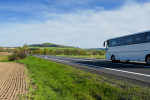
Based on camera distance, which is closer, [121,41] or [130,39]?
[130,39]

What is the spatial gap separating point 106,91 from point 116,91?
42cm

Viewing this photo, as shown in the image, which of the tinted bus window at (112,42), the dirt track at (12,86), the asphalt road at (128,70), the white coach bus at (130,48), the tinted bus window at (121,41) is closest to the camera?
the dirt track at (12,86)

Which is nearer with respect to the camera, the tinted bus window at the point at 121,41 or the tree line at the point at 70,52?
the tinted bus window at the point at 121,41

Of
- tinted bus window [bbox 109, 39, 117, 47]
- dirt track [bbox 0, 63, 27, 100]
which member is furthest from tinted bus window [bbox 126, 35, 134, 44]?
dirt track [bbox 0, 63, 27, 100]

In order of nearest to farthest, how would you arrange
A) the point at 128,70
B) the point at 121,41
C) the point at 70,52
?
the point at 128,70 < the point at 121,41 < the point at 70,52

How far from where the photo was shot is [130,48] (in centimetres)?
1617

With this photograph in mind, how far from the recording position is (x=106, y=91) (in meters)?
5.55

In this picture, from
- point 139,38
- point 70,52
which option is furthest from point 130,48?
point 70,52

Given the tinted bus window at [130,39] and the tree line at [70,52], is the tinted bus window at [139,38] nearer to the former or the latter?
the tinted bus window at [130,39]

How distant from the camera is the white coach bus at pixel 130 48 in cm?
1389

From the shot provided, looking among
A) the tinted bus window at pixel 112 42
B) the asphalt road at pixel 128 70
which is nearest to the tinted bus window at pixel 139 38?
the asphalt road at pixel 128 70

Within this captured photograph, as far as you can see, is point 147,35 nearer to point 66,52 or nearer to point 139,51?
point 139,51

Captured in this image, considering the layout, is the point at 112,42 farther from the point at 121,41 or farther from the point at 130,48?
the point at 130,48

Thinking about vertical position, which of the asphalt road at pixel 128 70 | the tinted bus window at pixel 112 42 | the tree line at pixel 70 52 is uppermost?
the tinted bus window at pixel 112 42
